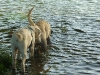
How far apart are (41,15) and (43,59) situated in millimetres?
8224

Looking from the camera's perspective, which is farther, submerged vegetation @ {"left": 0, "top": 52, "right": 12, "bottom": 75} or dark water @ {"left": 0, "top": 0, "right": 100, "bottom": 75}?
dark water @ {"left": 0, "top": 0, "right": 100, "bottom": 75}

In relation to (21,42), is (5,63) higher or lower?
lower

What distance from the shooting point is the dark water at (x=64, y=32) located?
10.3 metres

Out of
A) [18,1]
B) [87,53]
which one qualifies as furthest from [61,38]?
[18,1]

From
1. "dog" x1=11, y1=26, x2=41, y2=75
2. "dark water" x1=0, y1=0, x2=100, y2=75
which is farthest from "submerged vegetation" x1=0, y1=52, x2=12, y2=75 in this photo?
"dark water" x1=0, y1=0, x2=100, y2=75

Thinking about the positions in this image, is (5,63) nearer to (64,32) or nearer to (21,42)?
(21,42)

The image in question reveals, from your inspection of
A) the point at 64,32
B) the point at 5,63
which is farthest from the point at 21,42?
the point at 64,32

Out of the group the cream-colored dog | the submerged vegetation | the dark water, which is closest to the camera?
the cream-colored dog

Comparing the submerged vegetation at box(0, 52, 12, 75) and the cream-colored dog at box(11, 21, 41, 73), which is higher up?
the cream-colored dog at box(11, 21, 41, 73)

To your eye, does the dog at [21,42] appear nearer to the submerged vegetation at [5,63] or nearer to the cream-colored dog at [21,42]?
the cream-colored dog at [21,42]

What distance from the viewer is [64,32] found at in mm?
15062

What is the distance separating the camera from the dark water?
405 inches

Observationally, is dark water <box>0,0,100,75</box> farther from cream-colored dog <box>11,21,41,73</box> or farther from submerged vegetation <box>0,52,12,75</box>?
cream-colored dog <box>11,21,41,73</box>

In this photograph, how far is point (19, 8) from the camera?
21.6 m
